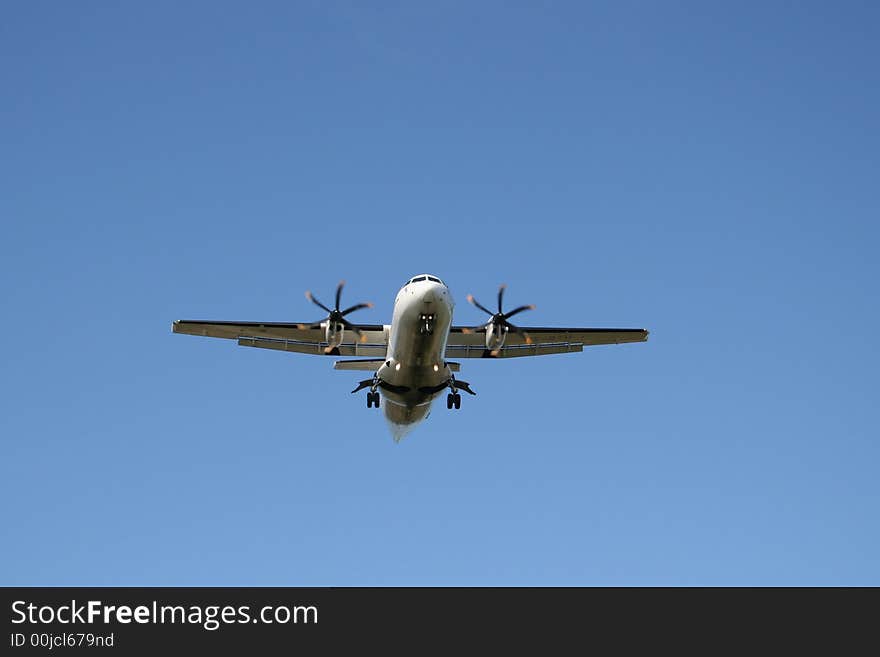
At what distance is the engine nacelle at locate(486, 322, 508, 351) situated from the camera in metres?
35.6

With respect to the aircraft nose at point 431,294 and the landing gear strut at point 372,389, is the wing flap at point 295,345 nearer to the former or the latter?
the landing gear strut at point 372,389

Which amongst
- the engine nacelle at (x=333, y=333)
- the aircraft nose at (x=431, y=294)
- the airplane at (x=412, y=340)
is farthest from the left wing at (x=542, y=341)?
the aircraft nose at (x=431, y=294)

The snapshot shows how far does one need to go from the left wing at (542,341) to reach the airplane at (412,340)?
0.14ft

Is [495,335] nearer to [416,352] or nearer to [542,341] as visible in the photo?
[416,352]

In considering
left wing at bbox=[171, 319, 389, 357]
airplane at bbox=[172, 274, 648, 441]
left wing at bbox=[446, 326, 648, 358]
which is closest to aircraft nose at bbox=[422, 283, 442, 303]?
airplane at bbox=[172, 274, 648, 441]

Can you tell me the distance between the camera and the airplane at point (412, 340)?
105 feet

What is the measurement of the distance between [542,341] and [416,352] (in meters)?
8.99

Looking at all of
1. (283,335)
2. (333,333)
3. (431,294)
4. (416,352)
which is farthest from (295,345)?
(431,294)

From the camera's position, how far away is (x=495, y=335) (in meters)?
35.6

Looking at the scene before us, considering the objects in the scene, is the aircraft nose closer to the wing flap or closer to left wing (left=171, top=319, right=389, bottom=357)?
left wing (left=171, top=319, right=389, bottom=357)

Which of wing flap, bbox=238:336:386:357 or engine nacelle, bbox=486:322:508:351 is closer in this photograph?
engine nacelle, bbox=486:322:508:351

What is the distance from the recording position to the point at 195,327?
38094mm
